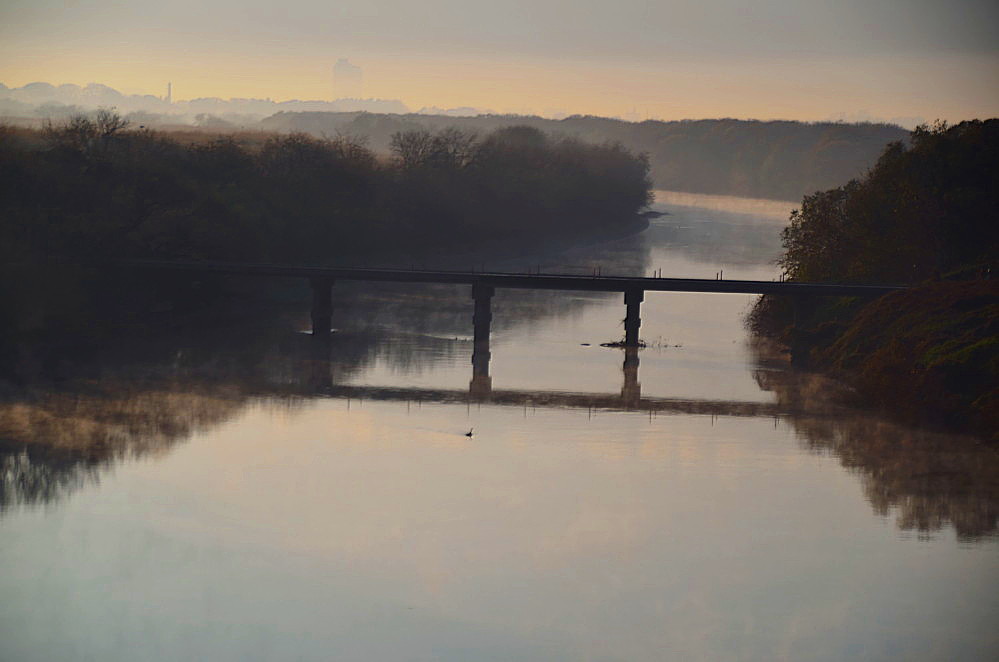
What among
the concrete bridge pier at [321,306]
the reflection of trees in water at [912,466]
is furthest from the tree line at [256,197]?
the reflection of trees in water at [912,466]

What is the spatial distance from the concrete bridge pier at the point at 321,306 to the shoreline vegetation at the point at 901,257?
1105 inches

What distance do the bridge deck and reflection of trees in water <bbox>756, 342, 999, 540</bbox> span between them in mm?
16170

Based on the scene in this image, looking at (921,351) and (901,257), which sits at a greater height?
(901,257)

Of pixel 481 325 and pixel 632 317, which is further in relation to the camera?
pixel 481 325

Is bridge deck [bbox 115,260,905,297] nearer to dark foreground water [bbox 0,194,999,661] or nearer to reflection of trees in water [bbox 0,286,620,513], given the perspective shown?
reflection of trees in water [bbox 0,286,620,513]

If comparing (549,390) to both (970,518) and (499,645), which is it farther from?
(499,645)

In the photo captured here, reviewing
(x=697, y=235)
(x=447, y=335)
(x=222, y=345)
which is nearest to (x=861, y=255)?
(x=447, y=335)

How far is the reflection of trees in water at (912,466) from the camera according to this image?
43.1 metres

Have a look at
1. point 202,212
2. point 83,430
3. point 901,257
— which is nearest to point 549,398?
point 83,430

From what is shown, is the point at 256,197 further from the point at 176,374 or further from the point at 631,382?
the point at 631,382

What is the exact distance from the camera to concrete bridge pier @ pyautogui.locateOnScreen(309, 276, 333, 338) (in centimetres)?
8706

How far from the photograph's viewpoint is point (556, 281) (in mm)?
85125

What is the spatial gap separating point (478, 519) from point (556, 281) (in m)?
44.4

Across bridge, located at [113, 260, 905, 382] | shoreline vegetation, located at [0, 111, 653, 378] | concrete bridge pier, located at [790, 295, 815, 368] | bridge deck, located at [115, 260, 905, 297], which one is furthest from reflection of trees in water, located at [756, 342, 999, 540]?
shoreline vegetation, located at [0, 111, 653, 378]
